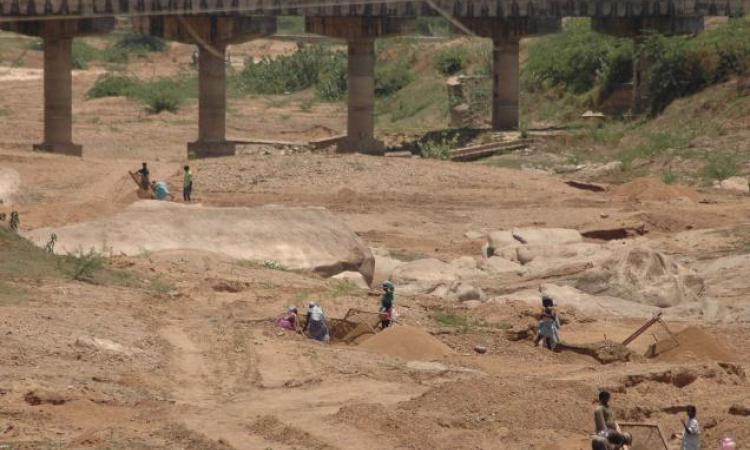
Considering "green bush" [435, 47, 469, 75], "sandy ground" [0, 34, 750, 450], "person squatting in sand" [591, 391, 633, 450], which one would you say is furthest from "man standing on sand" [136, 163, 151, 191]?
"green bush" [435, 47, 469, 75]

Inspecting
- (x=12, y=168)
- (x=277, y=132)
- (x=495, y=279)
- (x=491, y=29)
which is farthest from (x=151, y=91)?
(x=495, y=279)

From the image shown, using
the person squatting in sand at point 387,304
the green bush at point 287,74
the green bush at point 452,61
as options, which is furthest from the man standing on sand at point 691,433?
the green bush at point 287,74

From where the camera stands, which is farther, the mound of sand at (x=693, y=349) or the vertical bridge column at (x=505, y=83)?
the vertical bridge column at (x=505, y=83)

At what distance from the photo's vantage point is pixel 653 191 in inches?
1822

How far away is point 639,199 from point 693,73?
15.4 m

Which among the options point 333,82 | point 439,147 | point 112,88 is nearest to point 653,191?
point 439,147

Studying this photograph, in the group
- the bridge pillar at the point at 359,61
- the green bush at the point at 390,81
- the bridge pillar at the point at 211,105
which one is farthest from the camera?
the green bush at the point at 390,81

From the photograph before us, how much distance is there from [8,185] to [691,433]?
24938 mm

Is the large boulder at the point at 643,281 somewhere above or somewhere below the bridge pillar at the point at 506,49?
below

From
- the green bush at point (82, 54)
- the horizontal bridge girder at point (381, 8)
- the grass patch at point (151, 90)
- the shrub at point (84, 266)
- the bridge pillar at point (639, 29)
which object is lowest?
the grass patch at point (151, 90)

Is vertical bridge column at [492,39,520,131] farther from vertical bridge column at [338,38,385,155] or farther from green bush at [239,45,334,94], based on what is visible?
green bush at [239,45,334,94]

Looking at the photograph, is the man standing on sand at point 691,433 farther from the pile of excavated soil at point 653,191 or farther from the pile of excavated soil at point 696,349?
the pile of excavated soil at point 653,191

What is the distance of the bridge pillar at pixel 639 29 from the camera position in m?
62.2

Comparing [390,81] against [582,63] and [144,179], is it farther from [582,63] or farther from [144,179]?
[144,179]
